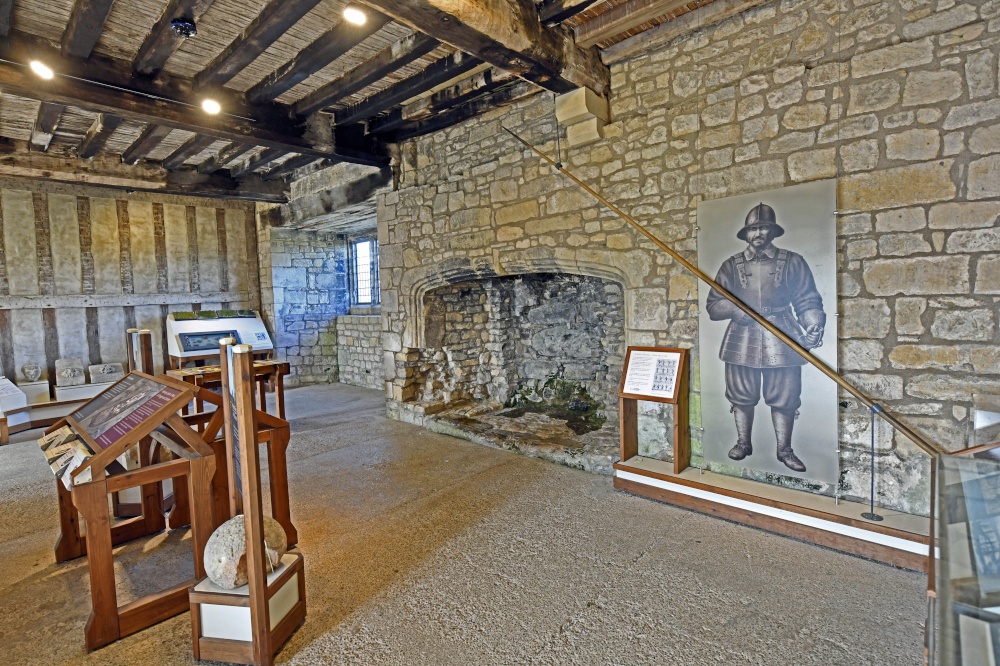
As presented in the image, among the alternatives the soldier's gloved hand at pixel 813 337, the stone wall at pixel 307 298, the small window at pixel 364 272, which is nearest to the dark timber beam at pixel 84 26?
the soldier's gloved hand at pixel 813 337

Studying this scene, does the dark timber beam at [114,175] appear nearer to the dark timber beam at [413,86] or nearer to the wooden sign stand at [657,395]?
the dark timber beam at [413,86]

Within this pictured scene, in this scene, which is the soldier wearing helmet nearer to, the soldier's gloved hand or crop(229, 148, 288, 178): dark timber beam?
the soldier's gloved hand

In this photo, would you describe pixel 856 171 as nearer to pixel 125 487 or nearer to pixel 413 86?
pixel 413 86

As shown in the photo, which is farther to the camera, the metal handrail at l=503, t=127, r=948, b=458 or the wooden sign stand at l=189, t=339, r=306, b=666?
the metal handrail at l=503, t=127, r=948, b=458

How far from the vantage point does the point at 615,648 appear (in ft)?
5.99

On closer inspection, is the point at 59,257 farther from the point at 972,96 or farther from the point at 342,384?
the point at 972,96

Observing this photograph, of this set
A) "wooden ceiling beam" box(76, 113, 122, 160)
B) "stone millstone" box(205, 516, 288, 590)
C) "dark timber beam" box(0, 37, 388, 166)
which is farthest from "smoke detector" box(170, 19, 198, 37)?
"stone millstone" box(205, 516, 288, 590)

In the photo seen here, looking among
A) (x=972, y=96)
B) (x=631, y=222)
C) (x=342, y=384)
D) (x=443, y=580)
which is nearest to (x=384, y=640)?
(x=443, y=580)

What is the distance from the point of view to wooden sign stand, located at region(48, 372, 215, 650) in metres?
1.84

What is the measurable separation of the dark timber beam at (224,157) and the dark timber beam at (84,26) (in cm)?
183

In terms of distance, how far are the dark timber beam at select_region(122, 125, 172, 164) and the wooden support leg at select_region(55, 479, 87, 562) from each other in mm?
3103

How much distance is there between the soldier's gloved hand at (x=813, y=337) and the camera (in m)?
2.68

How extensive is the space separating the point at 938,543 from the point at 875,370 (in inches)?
69.6

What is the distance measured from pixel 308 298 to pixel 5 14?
5402mm
